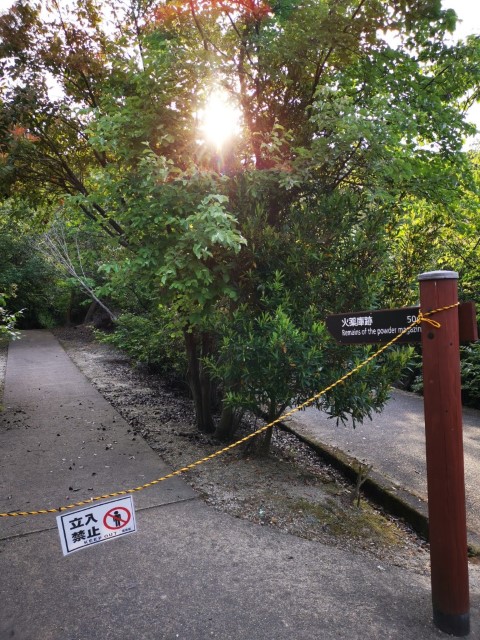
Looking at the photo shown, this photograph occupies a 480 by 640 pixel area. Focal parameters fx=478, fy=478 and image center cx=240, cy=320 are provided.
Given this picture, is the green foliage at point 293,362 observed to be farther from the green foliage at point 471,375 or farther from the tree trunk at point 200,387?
the green foliage at point 471,375

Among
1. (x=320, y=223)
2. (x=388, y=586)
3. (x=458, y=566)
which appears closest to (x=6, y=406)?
(x=320, y=223)

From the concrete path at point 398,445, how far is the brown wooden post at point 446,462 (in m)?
1.41

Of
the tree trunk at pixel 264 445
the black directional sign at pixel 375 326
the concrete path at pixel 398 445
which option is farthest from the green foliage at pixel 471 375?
the black directional sign at pixel 375 326

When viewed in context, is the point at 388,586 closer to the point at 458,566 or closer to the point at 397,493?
the point at 458,566

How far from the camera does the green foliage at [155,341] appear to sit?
7.22 metres

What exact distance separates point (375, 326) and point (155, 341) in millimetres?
5360

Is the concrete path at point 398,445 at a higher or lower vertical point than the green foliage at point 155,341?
lower

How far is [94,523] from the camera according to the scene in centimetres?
267

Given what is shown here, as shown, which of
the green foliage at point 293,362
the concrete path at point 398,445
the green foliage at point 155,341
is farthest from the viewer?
the green foliage at point 155,341

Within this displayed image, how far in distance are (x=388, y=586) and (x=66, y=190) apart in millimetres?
6707

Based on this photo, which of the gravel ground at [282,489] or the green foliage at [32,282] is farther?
the green foliage at [32,282]

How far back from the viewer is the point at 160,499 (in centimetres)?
412

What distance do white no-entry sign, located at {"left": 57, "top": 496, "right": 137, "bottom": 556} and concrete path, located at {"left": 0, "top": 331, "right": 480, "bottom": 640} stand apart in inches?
16.6

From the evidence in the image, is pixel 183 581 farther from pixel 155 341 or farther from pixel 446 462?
pixel 155 341
